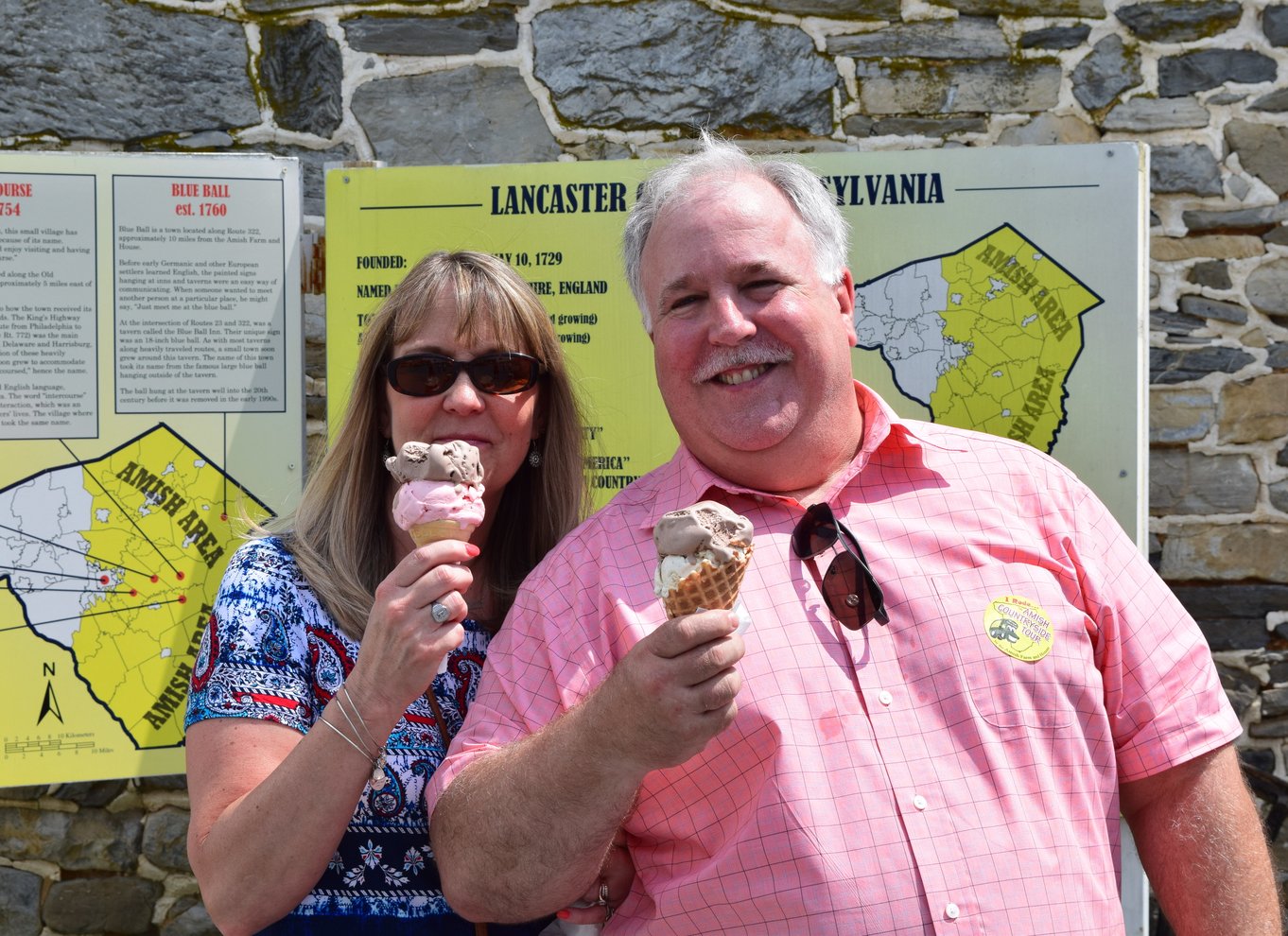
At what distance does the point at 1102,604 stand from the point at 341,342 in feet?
8.41

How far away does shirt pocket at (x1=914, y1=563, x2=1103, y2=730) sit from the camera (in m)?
2.03

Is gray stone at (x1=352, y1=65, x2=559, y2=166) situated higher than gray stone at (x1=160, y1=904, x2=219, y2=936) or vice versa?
gray stone at (x1=352, y1=65, x2=559, y2=166)

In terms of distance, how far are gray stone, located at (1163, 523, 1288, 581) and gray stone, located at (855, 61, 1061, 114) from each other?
1.76 meters

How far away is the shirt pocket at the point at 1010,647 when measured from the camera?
2.03 metres

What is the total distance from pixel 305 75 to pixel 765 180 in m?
2.53

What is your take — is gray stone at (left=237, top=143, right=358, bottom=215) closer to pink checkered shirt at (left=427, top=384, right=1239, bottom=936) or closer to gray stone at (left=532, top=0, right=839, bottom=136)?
gray stone at (left=532, top=0, right=839, bottom=136)

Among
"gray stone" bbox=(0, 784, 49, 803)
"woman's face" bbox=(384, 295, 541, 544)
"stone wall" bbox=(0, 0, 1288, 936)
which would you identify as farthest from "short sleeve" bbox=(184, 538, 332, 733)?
"gray stone" bbox=(0, 784, 49, 803)

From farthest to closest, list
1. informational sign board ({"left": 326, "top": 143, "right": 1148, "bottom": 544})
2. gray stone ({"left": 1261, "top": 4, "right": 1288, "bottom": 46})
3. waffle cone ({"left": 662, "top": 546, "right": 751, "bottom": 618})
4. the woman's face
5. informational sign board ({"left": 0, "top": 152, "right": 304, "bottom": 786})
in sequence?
gray stone ({"left": 1261, "top": 4, "right": 1288, "bottom": 46}) < informational sign board ({"left": 0, "top": 152, "right": 304, "bottom": 786}) < informational sign board ({"left": 326, "top": 143, "right": 1148, "bottom": 544}) < the woman's face < waffle cone ({"left": 662, "top": 546, "right": 751, "bottom": 618})

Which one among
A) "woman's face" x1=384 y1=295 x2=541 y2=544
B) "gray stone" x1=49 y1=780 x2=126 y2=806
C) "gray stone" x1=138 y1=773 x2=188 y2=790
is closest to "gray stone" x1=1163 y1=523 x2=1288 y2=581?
"woman's face" x1=384 y1=295 x2=541 y2=544

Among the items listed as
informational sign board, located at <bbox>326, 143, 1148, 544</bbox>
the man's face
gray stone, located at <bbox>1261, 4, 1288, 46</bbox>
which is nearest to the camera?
the man's face

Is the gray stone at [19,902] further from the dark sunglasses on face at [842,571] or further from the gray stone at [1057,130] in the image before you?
the gray stone at [1057,130]

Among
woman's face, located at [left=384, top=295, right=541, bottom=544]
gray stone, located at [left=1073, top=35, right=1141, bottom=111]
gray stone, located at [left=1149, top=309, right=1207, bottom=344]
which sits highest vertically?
gray stone, located at [left=1073, top=35, right=1141, bottom=111]

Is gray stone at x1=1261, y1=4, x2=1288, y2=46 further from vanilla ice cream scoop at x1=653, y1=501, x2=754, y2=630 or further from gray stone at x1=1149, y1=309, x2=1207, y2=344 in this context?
vanilla ice cream scoop at x1=653, y1=501, x2=754, y2=630

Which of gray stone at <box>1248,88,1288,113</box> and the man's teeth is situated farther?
gray stone at <box>1248,88,1288,113</box>
